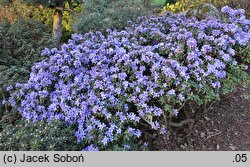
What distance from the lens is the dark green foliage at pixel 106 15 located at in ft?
14.0

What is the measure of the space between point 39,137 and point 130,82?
0.99 metres

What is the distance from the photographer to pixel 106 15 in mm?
4445

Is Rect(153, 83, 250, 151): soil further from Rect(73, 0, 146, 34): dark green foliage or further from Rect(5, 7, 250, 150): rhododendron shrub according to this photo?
Rect(73, 0, 146, 34): dark green foliage

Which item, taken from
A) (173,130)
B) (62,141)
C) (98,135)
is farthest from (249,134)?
(62,141)

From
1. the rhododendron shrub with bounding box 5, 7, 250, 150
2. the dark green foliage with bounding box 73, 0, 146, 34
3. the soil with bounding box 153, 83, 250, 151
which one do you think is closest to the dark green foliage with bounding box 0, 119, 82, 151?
the rhododendron shrub with bounding box 5, 7, 250, 150

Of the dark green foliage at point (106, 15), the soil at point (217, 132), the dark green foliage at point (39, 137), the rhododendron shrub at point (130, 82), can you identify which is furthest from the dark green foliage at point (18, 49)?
the soil at point (217, 132)

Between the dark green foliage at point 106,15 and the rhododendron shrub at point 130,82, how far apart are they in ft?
3.01

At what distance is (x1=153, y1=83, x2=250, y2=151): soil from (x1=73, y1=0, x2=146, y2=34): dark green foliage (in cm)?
176

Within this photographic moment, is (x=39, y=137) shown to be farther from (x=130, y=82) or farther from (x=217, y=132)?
(x=217, y=132)

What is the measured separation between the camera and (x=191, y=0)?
580 cm

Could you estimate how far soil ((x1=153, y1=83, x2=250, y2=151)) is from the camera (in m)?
3.26

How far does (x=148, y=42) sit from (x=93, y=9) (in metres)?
1.36

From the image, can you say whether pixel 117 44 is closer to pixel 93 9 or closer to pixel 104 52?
pixel 104 52

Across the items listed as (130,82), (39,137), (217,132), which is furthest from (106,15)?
(39,137)
